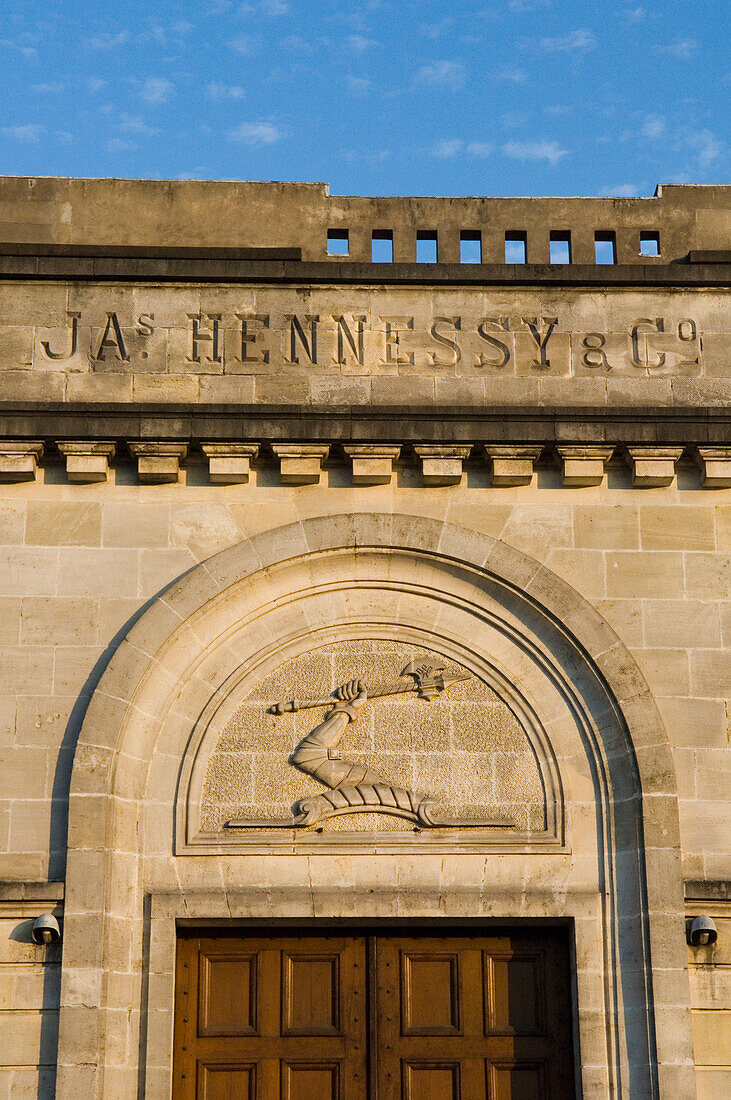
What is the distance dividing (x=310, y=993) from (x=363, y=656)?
10.4 feet

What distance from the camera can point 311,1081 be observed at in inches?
563

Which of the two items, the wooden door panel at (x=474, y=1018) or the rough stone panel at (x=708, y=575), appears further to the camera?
the rough stone panel at (x=708, y=575)

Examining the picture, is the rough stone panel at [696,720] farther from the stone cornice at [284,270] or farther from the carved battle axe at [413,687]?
the stone cornice at [284,270]

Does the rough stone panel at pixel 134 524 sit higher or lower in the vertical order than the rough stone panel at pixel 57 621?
higher

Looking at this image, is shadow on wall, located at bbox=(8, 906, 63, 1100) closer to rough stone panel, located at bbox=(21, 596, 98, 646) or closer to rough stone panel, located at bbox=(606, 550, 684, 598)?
rough stone panel, located at bbox=(21, 596, 98, 646)

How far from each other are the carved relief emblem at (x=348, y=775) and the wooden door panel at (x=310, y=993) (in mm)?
1251

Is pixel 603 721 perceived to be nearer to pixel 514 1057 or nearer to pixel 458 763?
pixel 458 763

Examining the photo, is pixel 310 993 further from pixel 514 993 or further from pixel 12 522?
pixel 12 522

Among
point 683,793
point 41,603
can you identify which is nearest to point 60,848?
point 41,603

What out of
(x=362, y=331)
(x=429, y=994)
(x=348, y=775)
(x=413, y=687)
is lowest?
(x=429, y=994)

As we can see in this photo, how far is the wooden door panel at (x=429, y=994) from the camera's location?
14.5 meters

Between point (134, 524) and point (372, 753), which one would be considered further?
point (134, 524)

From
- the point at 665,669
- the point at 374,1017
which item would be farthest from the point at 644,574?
the point at 374,1017

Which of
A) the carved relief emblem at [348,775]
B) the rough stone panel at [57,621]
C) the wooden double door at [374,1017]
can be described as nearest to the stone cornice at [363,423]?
the rough stone panel at [57,621]
